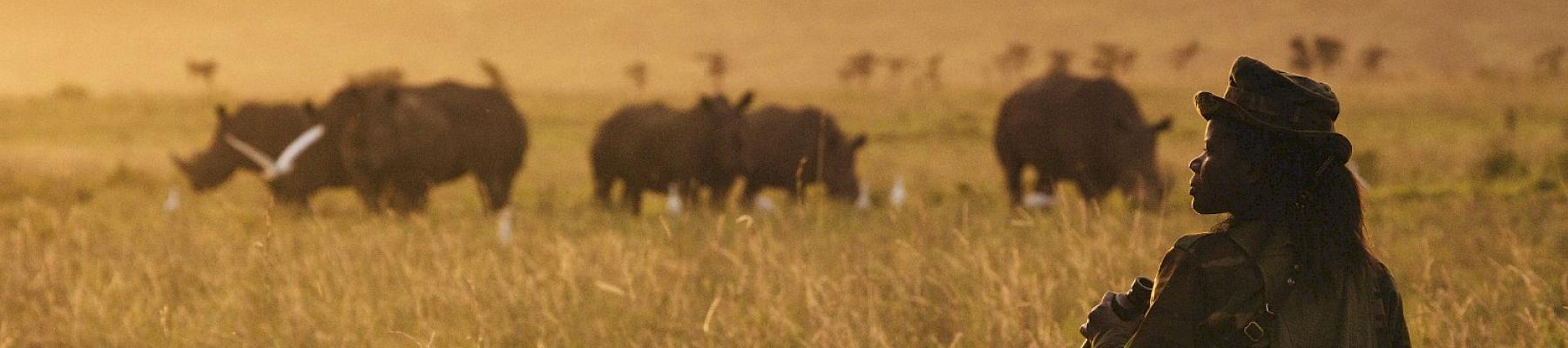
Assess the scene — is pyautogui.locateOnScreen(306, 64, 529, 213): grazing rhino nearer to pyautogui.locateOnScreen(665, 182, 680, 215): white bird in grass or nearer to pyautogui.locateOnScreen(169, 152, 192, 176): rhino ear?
pyautogui.locateOnScreen(665, 182, 680, 215): white bird in grass

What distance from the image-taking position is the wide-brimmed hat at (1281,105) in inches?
73.9

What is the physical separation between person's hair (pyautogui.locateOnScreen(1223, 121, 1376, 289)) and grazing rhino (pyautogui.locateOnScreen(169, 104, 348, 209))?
38.9 feet

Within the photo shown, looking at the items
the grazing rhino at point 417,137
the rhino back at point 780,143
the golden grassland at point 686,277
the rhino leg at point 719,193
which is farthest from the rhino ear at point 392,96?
the rhino back at point 780,143

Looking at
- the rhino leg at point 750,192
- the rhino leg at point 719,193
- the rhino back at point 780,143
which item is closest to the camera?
the rhino leg at point 719,193

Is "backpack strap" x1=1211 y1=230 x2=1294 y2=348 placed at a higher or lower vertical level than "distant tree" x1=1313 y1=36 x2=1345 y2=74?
higher

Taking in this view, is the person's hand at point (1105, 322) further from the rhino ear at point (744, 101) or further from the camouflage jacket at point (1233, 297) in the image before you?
the rhino ear at point (744, 101)

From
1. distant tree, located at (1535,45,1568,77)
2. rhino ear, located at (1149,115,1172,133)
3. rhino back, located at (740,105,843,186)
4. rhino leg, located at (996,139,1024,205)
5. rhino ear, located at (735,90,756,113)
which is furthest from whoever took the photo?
distant tree, located at (1535,45,1568,77)

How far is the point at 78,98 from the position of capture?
60.3 metres

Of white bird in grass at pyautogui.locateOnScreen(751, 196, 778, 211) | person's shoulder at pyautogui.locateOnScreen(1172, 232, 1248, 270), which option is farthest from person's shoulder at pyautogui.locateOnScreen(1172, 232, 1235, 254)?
white bird in grass at pyautogui.locateOnScreen(751, 196, 778, 211)

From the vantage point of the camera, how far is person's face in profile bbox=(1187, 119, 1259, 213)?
193 cm

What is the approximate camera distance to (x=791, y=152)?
1321cm

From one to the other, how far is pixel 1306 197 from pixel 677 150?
1064cm

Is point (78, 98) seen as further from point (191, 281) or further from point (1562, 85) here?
point (1562, 85)

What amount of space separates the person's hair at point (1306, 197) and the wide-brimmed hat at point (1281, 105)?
0.02 m
